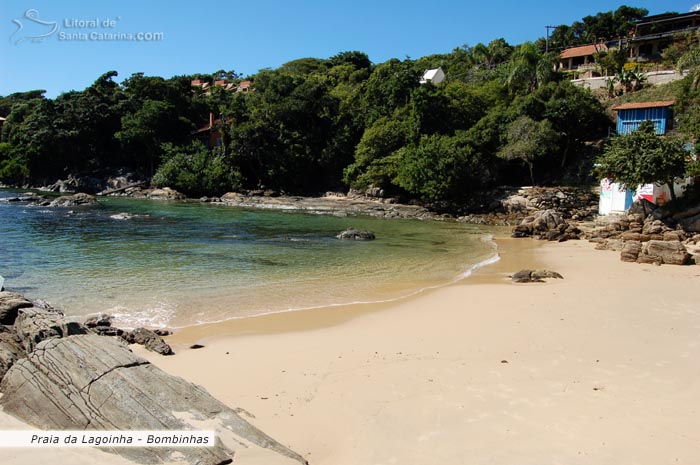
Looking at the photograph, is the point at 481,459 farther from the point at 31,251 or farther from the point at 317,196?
the point at 317,196

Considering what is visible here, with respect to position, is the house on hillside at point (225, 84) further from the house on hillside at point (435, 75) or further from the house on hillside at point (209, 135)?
the house on hillside at point (435, 75)

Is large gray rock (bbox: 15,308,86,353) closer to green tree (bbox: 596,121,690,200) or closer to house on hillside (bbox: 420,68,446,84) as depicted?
green tree (bbox: 596,121,690,200)

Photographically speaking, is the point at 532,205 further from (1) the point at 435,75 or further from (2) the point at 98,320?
(2) the point at 98,320

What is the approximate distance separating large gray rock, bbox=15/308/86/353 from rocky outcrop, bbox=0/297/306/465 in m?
0.34

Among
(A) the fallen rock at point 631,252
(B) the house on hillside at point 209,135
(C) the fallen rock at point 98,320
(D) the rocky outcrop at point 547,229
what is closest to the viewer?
(C) the fallen rock at point 98,320

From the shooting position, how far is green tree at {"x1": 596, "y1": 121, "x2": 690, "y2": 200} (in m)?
23.8

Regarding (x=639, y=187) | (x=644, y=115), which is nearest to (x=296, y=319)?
(x=639, y=187)

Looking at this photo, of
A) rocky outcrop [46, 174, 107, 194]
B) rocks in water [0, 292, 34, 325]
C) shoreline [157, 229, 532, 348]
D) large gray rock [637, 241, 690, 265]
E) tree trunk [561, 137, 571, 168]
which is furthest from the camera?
rocky outcrop [46, 174, 107, 194]

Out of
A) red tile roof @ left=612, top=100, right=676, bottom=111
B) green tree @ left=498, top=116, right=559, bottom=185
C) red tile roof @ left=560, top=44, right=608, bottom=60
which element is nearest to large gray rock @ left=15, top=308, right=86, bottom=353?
green tree @ left=498, top=116, right=559, bottom=185

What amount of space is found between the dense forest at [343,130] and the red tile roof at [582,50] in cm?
684

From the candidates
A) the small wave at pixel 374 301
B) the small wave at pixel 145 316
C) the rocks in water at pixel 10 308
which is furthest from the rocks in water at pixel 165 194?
the rocks in water at pixel 10 308

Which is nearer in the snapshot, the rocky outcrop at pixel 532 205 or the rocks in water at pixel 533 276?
the rocks in water at pixel 533 276

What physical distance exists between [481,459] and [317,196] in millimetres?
47293

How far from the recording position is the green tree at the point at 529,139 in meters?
37.2
